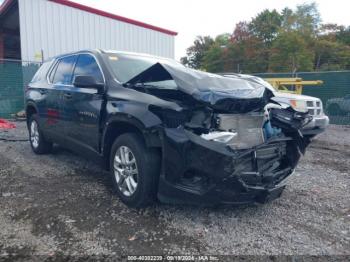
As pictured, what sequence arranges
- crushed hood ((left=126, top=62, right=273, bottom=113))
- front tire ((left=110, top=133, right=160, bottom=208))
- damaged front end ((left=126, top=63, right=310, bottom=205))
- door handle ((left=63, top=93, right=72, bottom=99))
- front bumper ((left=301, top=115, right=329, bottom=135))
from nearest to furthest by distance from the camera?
damaged front end ((left=126, top=63, right=310, bottom=205)) < crushed hood ((left=126, top=62, right=273, bottom=113)) < front tire ((left=110, top=133, right=160, bottom=208)) < door handle ((left=63, top=93, right=72, bottom=99)) < front bumper ((left=301, top=115, right=329, bottom=135))

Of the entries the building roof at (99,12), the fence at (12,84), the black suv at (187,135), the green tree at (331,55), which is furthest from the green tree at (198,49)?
the black suv at (187,135)

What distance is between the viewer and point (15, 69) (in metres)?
11.8

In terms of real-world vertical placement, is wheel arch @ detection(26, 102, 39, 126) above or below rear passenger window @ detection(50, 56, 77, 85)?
below

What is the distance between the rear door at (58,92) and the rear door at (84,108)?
17 cm

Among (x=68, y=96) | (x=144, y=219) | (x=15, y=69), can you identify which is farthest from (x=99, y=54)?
(x=15, y=69)

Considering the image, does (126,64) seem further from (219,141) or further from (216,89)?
(219,141)

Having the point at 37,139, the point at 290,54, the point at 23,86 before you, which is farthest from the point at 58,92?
the point at 290,54

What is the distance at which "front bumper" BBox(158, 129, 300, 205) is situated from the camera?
2.77 m

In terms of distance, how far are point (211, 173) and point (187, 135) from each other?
0.42 metres

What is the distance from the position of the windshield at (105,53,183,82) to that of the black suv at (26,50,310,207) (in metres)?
0.02

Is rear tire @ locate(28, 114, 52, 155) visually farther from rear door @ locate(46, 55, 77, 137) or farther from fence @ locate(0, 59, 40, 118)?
fence @ locate(0, 59, 40, 118)

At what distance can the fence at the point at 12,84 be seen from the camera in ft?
38.0

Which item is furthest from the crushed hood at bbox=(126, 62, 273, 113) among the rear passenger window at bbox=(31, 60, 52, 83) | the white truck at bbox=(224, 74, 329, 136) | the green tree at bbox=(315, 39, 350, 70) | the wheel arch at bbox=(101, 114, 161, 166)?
the green tree at bbox=(315, 39, 350, 70)

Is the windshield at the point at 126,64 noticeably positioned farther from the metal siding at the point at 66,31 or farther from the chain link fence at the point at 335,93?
the metal siding at the point at 66,31
